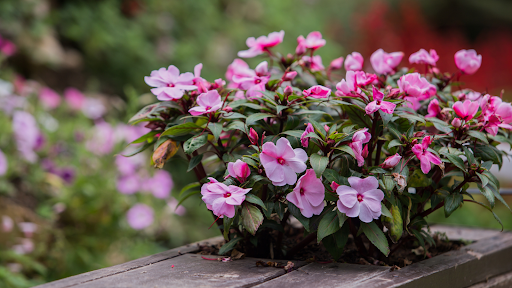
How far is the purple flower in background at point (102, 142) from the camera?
6.66ft

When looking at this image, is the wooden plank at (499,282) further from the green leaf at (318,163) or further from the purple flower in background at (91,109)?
the purple flower in background at (91,109)

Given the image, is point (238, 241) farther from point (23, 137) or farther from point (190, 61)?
point (190, 61)

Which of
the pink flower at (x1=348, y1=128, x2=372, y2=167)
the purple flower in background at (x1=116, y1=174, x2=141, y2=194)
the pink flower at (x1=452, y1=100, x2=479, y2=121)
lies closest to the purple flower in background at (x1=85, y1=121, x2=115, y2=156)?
the purple flower in background at (x1=116, y1=174, x2=141, y2=194)

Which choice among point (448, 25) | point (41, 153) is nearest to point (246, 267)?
point (41, 153)

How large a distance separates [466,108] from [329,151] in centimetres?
32

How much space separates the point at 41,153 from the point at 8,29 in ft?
3.40

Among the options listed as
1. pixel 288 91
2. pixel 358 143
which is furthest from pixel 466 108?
pixel 288 91

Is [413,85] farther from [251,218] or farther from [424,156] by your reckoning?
[251,218]

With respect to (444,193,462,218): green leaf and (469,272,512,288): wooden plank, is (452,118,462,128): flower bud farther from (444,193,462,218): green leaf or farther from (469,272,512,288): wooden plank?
(469,272,512,288): wooden plank

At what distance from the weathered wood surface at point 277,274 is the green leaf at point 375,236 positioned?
61mm

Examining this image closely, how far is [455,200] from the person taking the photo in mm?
886

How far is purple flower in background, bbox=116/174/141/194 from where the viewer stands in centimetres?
190

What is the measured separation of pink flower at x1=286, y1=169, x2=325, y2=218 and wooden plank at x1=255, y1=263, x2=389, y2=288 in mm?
127

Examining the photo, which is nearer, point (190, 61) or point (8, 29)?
point (8, 29)
